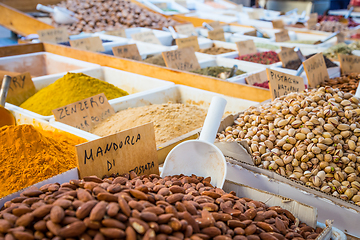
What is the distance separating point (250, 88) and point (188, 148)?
2.49 feet

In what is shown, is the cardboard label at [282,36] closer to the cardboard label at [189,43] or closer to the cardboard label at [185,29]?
the cardboard label at [185,29]

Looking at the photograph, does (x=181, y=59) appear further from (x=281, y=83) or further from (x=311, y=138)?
(x=311, y=138)

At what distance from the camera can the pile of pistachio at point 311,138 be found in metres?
1.00

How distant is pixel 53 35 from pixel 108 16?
3.84ft

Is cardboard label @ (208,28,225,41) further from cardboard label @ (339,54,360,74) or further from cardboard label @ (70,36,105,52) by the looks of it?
cardboard label @ (339,54,360,74)

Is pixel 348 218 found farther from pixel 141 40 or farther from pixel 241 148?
pixel 141 40

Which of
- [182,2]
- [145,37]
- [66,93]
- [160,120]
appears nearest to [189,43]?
[145,37]

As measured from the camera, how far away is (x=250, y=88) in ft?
5.53

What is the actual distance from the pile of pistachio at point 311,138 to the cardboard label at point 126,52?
1510 millimetres

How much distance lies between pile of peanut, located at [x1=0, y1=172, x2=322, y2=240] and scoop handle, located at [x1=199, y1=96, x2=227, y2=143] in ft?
0.81

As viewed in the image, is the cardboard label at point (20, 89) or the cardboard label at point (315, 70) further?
the cardboard label at point (20, 89)

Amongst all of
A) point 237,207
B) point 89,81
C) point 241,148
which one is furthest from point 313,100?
point 89,81

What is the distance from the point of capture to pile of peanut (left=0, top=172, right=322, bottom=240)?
63 cm

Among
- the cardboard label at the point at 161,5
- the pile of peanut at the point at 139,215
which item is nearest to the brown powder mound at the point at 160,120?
the pile of peanut at the point at 139,215
